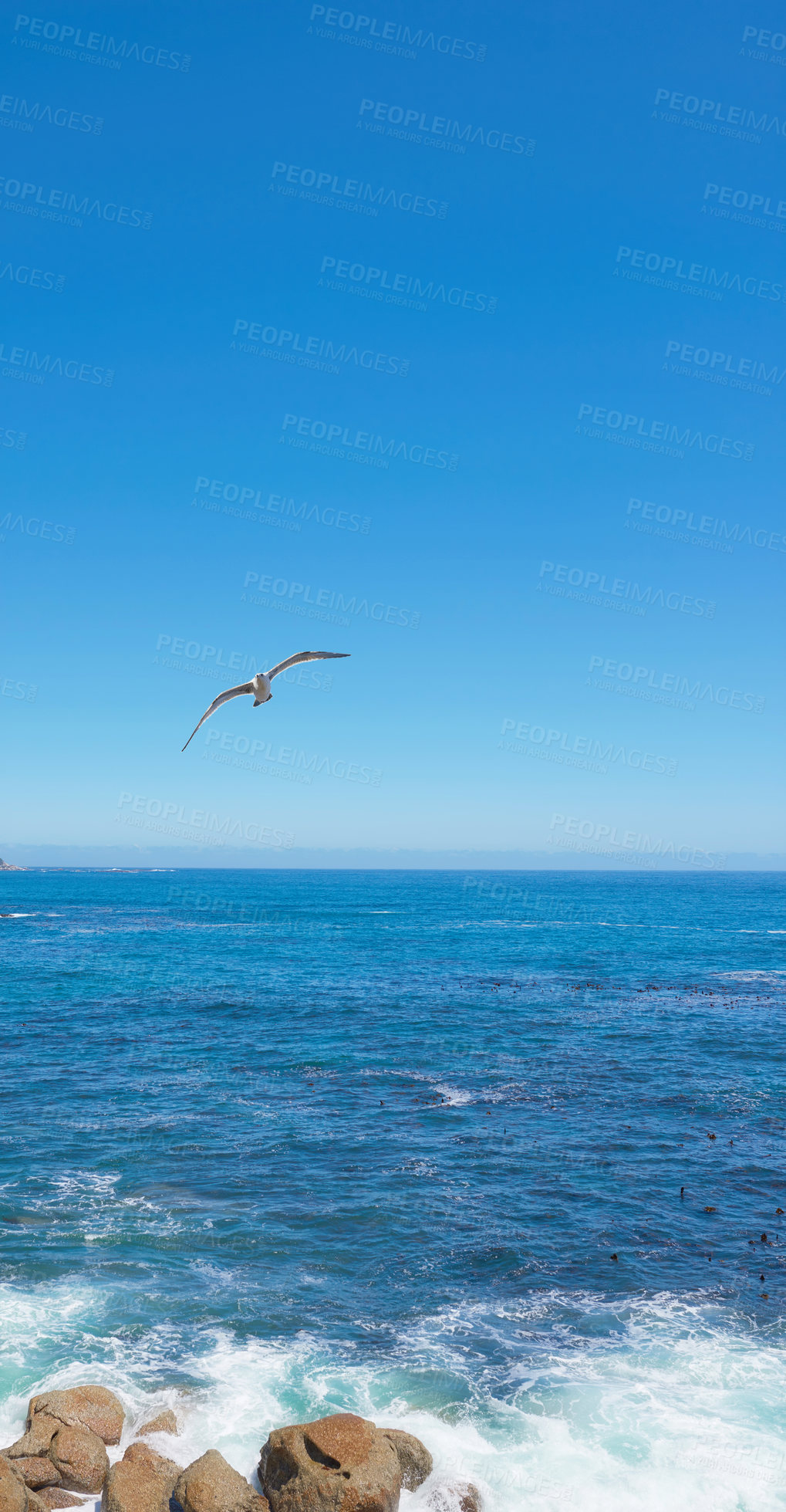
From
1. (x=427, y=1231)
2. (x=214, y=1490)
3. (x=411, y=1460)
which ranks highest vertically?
(x=214, y=1490)

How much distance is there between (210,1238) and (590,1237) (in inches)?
454

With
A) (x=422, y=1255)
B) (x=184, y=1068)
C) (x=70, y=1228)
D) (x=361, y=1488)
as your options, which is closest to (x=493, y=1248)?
(x=422, y=1255)

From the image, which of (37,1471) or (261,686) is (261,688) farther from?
(37,1471)

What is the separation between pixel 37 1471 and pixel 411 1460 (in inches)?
273

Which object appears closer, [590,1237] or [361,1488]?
[361,1488]

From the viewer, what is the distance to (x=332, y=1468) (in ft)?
48.8

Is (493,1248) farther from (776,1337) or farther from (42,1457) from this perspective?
(42,1457)

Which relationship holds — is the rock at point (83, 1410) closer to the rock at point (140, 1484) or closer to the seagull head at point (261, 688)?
the rock at point (140, 1484)

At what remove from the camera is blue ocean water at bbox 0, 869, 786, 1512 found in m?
17.8

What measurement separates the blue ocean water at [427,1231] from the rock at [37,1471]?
193 cm

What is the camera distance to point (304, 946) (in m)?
94.8

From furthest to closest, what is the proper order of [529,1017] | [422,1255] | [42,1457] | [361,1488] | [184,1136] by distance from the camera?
[529,1017] → [184,1136] → [422,1255] → [42,1457] → [361,1488]

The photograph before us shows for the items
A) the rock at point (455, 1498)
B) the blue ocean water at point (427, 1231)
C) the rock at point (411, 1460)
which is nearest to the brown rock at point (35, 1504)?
the blue ocean water at point (427, 1231)

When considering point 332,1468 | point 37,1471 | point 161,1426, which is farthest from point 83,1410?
point 332,1468
